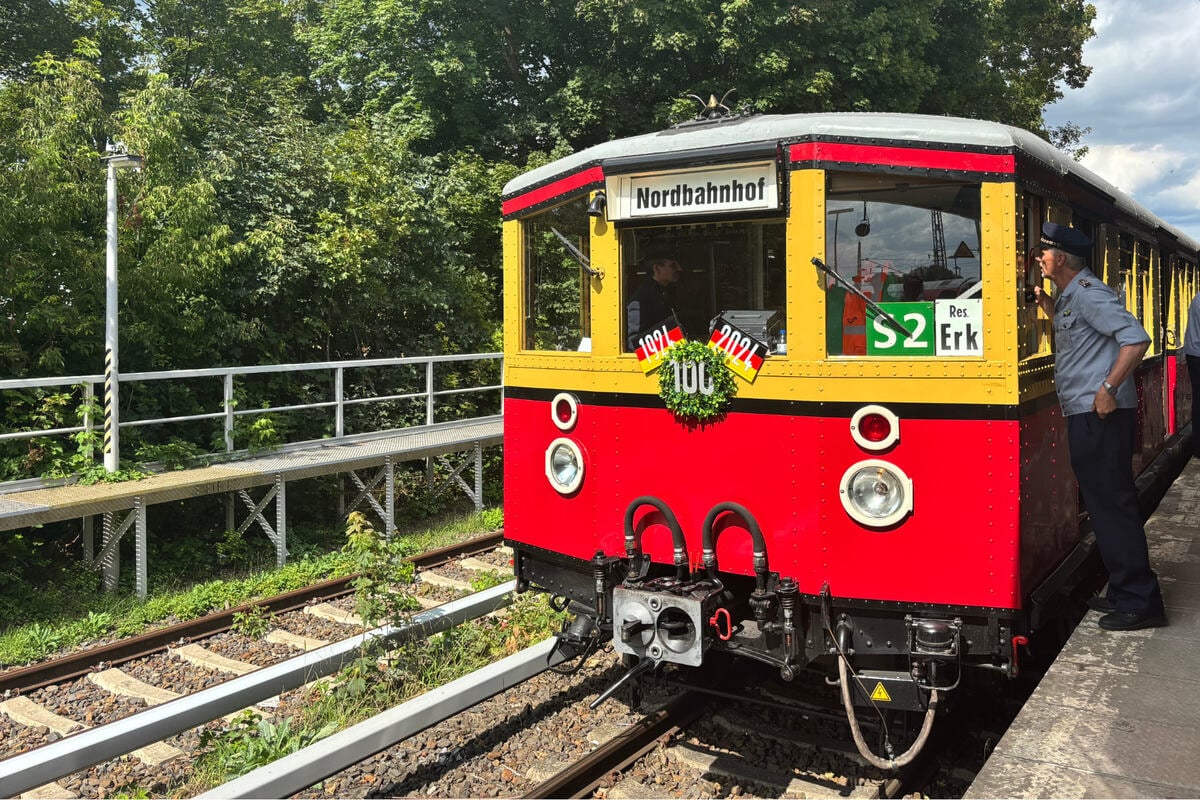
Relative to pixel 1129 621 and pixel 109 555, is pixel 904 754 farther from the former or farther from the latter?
pixel 109 555

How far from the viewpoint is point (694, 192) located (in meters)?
4.62

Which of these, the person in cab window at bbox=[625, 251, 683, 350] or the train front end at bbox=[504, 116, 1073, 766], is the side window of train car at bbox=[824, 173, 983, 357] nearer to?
the train front end at bbox=[504, 116, 1073, 766]

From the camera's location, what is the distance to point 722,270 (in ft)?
15.4

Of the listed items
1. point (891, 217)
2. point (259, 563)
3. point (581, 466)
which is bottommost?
point (259, 563)

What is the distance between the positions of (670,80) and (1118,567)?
1613 centimetres

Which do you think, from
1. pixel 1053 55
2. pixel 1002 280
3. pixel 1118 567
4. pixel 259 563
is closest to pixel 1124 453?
pixel 1118 567

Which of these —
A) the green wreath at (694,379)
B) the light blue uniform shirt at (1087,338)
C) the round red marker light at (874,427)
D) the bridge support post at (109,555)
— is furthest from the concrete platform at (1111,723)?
the bridge support post at (109,555)

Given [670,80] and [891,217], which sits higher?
[670,80]

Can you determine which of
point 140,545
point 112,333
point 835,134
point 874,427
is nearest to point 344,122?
point 112,333

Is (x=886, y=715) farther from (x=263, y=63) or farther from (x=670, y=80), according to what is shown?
(x=263, y=63)

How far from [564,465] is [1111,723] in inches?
113

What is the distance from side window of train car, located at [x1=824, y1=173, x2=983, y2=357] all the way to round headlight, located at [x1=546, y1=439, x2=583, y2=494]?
5.17 feet

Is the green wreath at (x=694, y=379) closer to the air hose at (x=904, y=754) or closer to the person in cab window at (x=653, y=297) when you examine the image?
the person in cab window at (x=653, y=297)

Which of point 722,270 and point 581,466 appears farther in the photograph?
point 581,466
